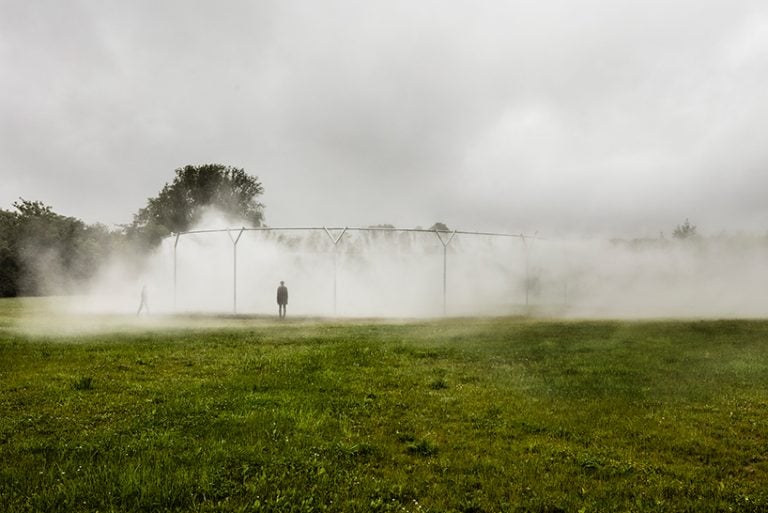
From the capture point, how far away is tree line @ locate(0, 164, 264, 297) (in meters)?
67.1

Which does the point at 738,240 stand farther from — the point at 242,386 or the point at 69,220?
the point at 69,220

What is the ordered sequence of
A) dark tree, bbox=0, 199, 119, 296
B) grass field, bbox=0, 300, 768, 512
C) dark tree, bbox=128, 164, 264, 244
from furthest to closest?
dark tree, bbox=128, 164, 264, 244, dark tree, bbox=0, 199, 119, 296, grass field, bbox=0, 300, 768, 512

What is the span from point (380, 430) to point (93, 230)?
82900 millimetres

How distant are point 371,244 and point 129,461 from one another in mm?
34805

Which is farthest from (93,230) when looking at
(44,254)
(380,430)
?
(380,430)

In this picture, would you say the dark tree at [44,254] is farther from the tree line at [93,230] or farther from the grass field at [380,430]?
the grass field at [380,430]

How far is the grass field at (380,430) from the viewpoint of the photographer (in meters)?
6.12

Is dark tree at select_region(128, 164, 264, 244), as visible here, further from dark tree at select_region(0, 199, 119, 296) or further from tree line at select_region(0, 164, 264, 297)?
dark tree at select_region(0, 199, 119, 296)

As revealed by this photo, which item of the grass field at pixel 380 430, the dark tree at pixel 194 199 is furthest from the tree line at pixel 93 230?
the grass field at pixel 380 430

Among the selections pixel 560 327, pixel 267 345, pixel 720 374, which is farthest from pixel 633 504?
pixel 560 327

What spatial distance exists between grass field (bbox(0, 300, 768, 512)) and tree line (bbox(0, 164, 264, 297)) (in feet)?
199

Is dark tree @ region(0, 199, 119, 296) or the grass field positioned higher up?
dark tree @ region(0, 199, 119, 296)

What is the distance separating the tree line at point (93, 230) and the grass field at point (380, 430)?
6076cm

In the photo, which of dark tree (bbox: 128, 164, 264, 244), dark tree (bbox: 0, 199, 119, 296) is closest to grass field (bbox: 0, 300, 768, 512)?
dark tree (bbox: 0, 199, 119, 296)
